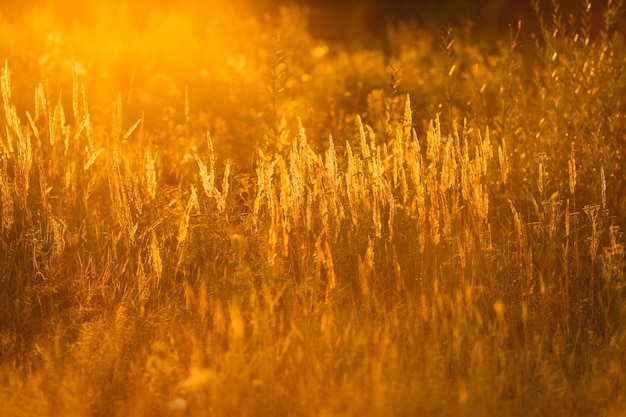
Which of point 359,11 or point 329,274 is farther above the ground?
point 359,11

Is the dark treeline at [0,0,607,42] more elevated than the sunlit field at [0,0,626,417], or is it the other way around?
the dark treeline at [0,0,607,42]

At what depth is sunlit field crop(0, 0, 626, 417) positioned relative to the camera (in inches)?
153

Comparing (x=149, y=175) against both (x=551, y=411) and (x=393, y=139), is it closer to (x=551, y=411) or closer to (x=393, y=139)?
(x=393, y=139)

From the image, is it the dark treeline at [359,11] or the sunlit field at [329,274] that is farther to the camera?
the dark treeline at [359,11]

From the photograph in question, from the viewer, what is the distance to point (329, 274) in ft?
14.2

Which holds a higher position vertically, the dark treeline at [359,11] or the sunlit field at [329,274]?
the dark treeline at [359,11]

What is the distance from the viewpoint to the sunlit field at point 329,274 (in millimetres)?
3887

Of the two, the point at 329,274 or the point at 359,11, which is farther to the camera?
the point at 359,11

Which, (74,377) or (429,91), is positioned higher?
(429,91)

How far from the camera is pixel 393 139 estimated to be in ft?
18.7

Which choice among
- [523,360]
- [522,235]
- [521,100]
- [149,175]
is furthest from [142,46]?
[523,360]

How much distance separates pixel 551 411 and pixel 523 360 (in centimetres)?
33

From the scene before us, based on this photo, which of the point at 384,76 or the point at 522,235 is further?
the point at 384,76

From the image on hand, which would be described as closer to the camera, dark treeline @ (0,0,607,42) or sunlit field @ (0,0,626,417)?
sunlit field @ (0,0,626,417)
